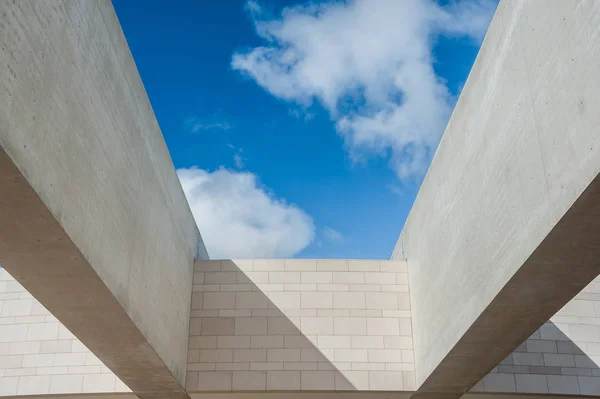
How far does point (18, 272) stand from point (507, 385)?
5.80 meters

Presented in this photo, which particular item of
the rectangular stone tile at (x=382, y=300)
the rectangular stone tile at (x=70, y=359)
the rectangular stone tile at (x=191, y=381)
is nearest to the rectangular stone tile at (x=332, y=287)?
the rectangular stone tile at (x=382, y=300)

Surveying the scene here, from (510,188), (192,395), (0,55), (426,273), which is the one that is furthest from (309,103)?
(0,55)

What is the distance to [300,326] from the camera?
29.0 ft

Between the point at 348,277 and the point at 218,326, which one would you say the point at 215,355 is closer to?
the point at 218,326

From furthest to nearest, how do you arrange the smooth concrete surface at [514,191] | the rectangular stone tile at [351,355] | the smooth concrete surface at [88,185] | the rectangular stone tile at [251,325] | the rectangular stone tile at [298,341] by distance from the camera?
the rectangular stone tile at [251,325]
the rectangular stone tile at [298,341]
the rectangular stone tile at [351,355]
the smooth concrete surface at [514,191]
the smooth concrete surface at [88,185]

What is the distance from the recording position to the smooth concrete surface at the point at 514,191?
4078mm

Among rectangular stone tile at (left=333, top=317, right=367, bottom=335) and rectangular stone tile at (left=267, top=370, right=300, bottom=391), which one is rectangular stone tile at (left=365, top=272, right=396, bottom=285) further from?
rectangular stone tile at (left=267, top=370, right=300, bottom=391)

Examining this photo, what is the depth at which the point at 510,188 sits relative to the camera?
5.17 m

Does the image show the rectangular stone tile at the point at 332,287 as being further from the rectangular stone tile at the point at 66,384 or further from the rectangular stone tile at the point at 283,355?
the rectangular stone tile at the point at 66,384

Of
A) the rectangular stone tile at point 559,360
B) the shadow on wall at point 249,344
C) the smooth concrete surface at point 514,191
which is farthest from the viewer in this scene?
the shadow on wall at point 249,344

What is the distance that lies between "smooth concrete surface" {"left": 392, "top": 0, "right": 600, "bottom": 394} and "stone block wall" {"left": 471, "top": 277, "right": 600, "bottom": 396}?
665 mm

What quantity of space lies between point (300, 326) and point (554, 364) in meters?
3.10

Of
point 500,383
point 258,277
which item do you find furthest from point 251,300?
point 500,383

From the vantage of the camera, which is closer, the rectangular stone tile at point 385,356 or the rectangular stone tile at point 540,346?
the rectangular stone tile at point 540,346
